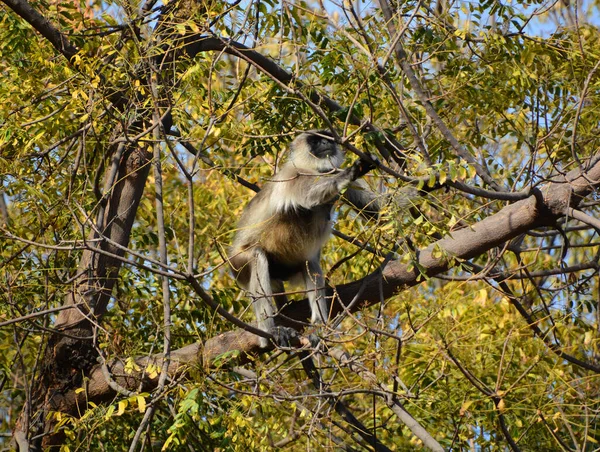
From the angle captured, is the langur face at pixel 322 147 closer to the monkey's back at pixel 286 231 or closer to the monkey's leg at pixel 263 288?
the monkey's back at pixel 286 231

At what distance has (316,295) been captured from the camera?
4.95 m

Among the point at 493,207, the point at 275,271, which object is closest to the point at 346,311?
the point at 275,271

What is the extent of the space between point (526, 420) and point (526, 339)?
1070 mm

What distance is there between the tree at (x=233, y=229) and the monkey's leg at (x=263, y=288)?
0.14m

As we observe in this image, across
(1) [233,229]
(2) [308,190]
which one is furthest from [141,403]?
(2) [308,190]

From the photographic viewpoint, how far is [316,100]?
4.89m

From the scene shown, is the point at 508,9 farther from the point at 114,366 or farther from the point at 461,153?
the point at 114,366

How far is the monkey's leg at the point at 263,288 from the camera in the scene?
533cm

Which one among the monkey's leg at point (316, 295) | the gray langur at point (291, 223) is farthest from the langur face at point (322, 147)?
the monkey's leg at point (316, 295)

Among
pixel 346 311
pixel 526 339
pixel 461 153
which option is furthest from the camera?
pixel 526 339

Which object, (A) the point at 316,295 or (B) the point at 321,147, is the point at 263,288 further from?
(B) the point at 321,147

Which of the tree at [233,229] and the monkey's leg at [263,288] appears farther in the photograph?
the monkey's leg at [263,288]

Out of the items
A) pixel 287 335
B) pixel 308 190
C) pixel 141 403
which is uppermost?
pixel 308 190

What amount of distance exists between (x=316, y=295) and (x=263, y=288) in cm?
71
